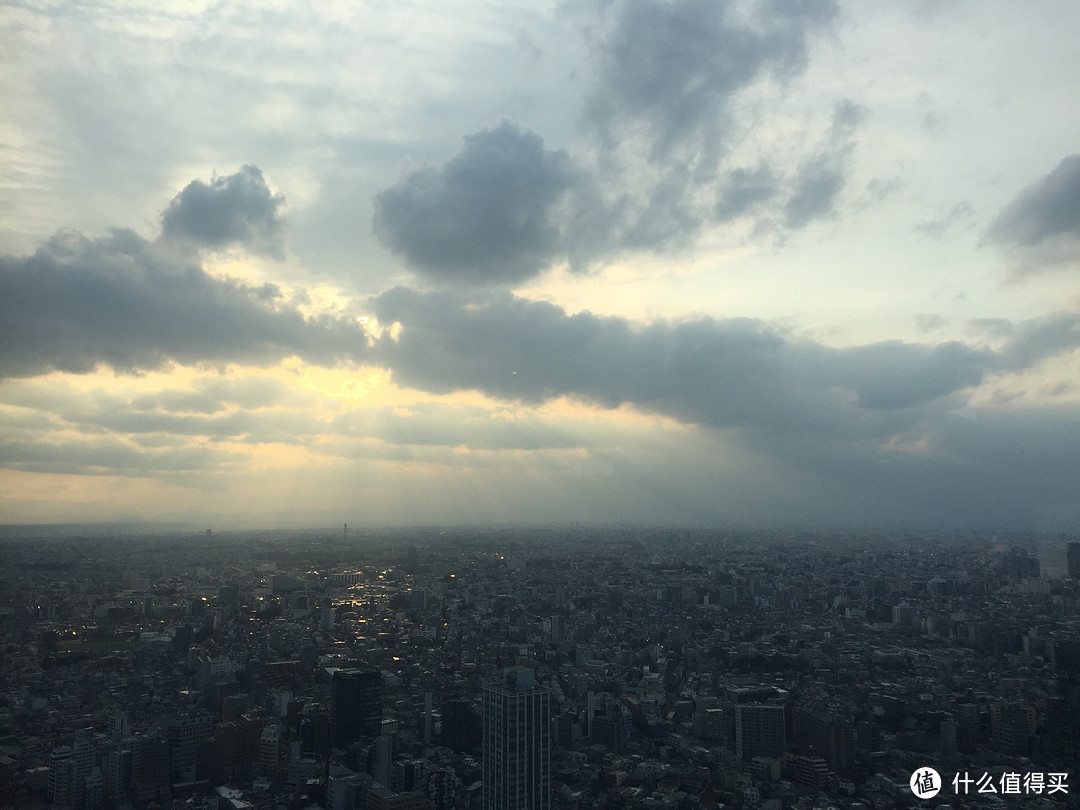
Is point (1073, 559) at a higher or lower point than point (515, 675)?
higher

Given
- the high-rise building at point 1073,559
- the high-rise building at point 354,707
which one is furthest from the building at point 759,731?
the high-rise building at point 1073,559

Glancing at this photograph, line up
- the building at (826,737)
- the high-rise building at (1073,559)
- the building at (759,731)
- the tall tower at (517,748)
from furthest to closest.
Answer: the high-rise building at (1073,559)
the building at (759,731)
the building at (826,737)
the tall tower at (517,748)

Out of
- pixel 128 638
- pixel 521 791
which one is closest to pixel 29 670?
pixel 128 638

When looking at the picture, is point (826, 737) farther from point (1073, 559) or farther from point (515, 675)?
point (1073, 559)

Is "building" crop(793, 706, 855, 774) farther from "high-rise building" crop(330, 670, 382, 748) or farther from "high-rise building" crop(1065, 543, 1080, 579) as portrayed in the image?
"high-rise building" crop(330, 670, 382, 748)

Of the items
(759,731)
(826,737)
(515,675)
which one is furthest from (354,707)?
(826,737)

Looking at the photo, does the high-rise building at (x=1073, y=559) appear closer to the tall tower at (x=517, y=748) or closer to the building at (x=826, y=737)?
the building at (x=826, y=737)

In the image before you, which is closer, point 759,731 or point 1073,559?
point 759,731
